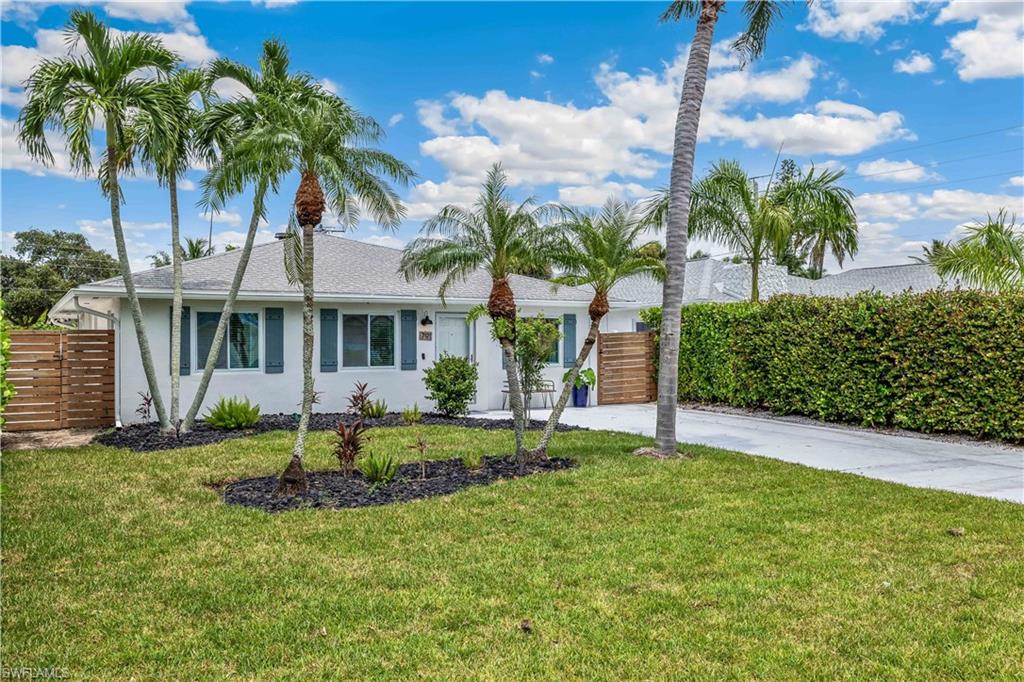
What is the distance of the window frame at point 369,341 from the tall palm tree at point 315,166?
630 cm

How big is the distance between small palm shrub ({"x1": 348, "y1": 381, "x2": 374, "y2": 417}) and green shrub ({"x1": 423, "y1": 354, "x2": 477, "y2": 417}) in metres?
1.35

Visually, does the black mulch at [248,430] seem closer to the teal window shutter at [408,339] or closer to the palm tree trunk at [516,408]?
the teal window shutter at [408,339]

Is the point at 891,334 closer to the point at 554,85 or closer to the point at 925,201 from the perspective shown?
the point at 554,85

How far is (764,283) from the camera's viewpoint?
2625cm

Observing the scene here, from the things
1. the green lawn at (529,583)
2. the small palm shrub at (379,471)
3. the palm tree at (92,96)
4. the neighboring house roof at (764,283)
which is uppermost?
Result: the palm tree at (92,96)

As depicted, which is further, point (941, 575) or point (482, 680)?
point (941, 575)

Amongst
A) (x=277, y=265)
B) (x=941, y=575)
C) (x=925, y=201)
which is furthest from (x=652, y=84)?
(x=925, y=201)

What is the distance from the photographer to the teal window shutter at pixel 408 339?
15305 millimetres

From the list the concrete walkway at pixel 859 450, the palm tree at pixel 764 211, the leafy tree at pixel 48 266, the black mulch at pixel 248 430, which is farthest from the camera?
the leafy tree at pixel 48 266

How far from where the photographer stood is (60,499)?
7.19m

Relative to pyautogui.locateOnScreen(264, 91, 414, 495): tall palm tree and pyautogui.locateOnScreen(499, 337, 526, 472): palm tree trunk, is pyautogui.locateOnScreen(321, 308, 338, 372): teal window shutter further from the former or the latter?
pyautogui.locateOnScreen(499, 337, 526, 472): palm tree trunk

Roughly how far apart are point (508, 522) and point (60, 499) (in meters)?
4.83

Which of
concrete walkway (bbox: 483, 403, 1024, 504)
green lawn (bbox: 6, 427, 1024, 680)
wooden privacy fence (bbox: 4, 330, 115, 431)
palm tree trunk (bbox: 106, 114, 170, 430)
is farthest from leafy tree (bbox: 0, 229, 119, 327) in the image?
green lawn (bbox: 6, 427, 1024, 680)

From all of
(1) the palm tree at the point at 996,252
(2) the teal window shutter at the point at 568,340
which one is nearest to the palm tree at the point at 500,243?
(2) the teal window shutter at the point at 568,340
